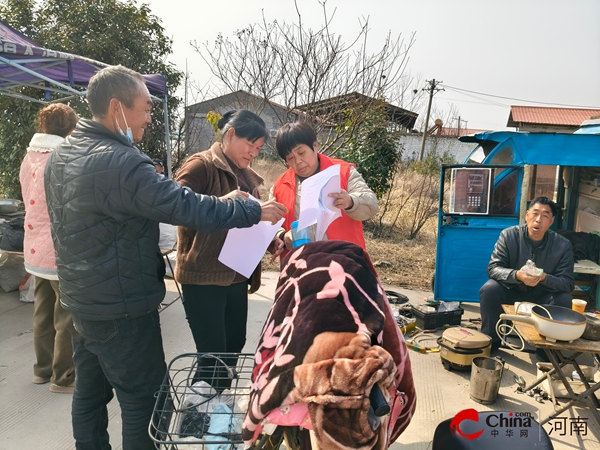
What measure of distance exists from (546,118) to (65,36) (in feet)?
81.1

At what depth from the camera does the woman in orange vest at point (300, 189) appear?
87.1 inches

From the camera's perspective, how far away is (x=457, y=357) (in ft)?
11.4

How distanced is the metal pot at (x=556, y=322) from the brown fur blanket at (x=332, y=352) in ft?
4.86

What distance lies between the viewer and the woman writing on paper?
2.14 m

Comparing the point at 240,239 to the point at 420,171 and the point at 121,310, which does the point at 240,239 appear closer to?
the point at 121,310

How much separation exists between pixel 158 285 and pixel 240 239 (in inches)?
18.6

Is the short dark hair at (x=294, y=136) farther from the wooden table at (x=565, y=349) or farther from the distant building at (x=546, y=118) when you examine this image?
the distant building at (x=546, y=118)

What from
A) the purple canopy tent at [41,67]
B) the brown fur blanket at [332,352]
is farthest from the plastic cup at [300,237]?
the purple canopy tent at [41,67]

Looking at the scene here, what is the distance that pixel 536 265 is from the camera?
3.80 m

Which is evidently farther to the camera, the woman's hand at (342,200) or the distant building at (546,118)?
the distant building at (546,118)

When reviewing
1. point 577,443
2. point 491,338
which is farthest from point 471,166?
point 577,443

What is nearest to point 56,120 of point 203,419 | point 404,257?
point 203,419

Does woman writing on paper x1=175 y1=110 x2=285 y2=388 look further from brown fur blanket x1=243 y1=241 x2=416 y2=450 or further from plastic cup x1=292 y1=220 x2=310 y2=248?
brown fur blanket x1=243 y1=241 x2=416 y2=450

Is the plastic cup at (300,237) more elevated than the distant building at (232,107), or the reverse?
the distant building at (232,107)
